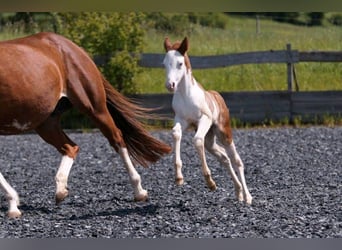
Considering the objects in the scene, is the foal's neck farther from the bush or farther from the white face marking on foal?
the bush

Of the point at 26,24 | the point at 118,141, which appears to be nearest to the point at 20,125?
the point at 118,141

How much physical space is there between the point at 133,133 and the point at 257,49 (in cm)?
1018

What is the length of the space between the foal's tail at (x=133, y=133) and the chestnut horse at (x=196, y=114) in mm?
702

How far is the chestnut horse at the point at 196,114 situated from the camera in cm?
519

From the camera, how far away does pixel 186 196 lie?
20.2ft

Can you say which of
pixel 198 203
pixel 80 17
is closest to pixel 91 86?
pixel 198 203

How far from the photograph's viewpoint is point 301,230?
4.31 m

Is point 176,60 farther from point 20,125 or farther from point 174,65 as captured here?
point 20,125

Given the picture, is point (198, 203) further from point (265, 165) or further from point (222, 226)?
point (265, 165)

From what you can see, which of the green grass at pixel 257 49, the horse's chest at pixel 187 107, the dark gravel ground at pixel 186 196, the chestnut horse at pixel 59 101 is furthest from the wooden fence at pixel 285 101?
the horse's chest at pixel 187 107

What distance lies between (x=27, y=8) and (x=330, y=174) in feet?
22.7

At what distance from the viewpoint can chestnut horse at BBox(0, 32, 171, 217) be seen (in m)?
5.24

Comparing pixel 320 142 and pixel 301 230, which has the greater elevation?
pixel 301 230

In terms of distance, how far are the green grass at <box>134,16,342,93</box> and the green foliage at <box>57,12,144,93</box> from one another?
0.32 meters
